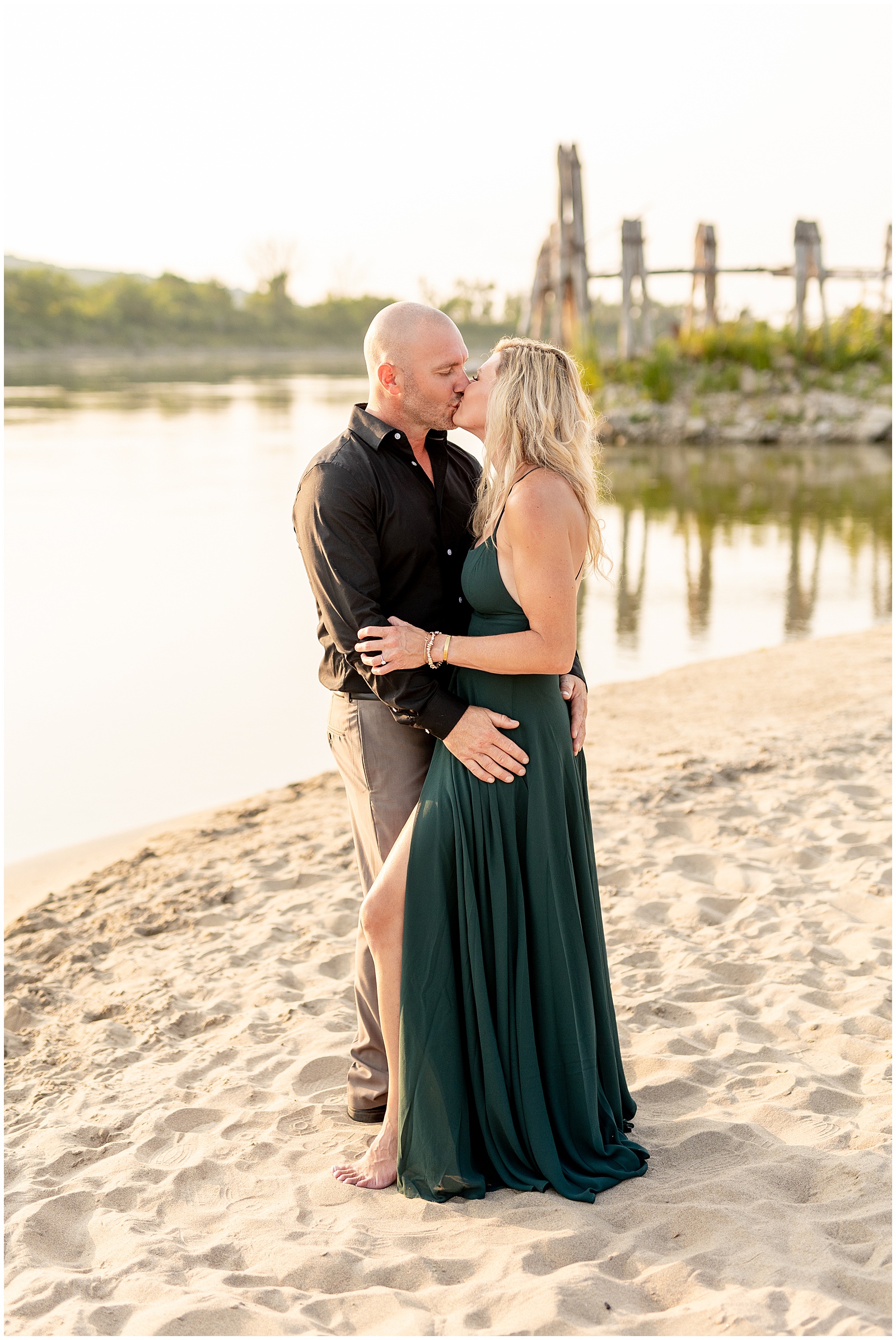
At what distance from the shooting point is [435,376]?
3.02m

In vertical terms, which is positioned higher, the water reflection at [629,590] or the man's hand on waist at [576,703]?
the man's hand on waist at [576,703]

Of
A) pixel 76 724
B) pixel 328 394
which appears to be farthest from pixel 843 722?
pixel 328 394

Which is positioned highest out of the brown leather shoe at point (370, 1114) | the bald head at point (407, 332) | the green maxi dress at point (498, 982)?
the bald head at point (407, 332)

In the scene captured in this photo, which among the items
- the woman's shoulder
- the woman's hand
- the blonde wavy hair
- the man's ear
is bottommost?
the woman's hand

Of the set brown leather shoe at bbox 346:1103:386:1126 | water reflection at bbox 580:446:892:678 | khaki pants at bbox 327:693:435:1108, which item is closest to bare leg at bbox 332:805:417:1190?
khaki pants at bbox 327:693:435:1108

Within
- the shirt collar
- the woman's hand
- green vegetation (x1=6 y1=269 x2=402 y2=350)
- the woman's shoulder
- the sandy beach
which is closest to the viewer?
the sandy beach

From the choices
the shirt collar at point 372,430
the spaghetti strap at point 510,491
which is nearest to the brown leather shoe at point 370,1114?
the spaghetti strap at point 510,491

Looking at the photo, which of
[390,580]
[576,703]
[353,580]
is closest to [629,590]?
[576,703]

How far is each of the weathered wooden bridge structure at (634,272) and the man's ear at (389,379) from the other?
22687 millimetres

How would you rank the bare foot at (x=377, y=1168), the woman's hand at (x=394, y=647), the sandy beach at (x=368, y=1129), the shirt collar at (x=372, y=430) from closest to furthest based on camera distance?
the sandy beach at (x=368, y=1129), the woman's hand at (x=394, y=647), the bare foot at (x=377, y=1168), the shirt collar at (x=372, y=430)

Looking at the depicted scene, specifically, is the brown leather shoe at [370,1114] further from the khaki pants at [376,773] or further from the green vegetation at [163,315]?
the green vegetation at [163,315]

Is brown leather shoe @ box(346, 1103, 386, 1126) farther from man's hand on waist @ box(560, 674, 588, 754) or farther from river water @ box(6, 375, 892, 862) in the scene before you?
river water @ box(6, 375, 892, 862)

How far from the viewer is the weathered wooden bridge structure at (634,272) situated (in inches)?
966

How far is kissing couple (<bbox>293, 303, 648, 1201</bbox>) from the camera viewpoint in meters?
2.78
